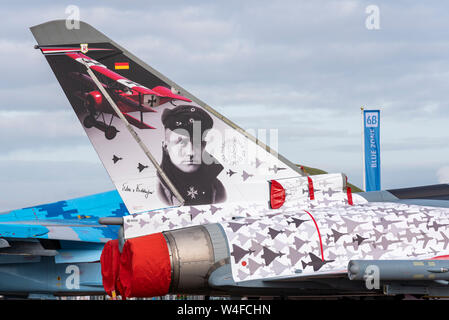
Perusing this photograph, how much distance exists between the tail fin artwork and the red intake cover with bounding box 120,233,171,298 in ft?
4.46

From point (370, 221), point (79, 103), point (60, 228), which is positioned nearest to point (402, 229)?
point (370, 221)

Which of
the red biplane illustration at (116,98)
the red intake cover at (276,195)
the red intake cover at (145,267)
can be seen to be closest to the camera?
the red intake cover at (145,267)

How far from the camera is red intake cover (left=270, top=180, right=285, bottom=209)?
8.37 m

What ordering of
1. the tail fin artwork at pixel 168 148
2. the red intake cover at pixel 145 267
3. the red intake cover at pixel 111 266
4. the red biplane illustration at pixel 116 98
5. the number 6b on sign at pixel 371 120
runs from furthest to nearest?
1. the number 6b on sign at pixel 371 120
2. the red biplane illustration at pixel 116 98
3. the tail fin artwork at pixel 168 148
4. the red intake cover at pixel 111 266
5. the red intake cover at pixel 145 267

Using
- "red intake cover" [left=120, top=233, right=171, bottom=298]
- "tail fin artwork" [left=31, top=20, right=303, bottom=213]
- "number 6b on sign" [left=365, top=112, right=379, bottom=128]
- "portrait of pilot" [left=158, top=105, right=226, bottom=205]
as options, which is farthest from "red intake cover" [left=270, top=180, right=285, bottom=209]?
"number 6b on sign" [left=365, top=112, right=379, bottom=128]

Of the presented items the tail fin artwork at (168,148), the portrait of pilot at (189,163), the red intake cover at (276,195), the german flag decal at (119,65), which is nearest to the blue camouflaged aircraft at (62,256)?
the tail fin artwork at (168,148)

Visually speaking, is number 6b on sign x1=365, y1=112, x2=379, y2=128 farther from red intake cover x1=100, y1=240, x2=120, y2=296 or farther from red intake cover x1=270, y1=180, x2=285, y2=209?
red intake cover x1=100, y1=240, x2=120, y2=296

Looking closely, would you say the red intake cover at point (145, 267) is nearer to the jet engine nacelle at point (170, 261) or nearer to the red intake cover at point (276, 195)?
the jet engine nacelle at point (170, 261)

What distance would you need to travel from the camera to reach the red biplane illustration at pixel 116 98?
351 inches

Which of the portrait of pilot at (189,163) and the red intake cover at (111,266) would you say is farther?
the portrait of pilot at (189,163)

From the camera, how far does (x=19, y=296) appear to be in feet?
54.9

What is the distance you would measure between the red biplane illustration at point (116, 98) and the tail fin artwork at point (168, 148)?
0.05ft
